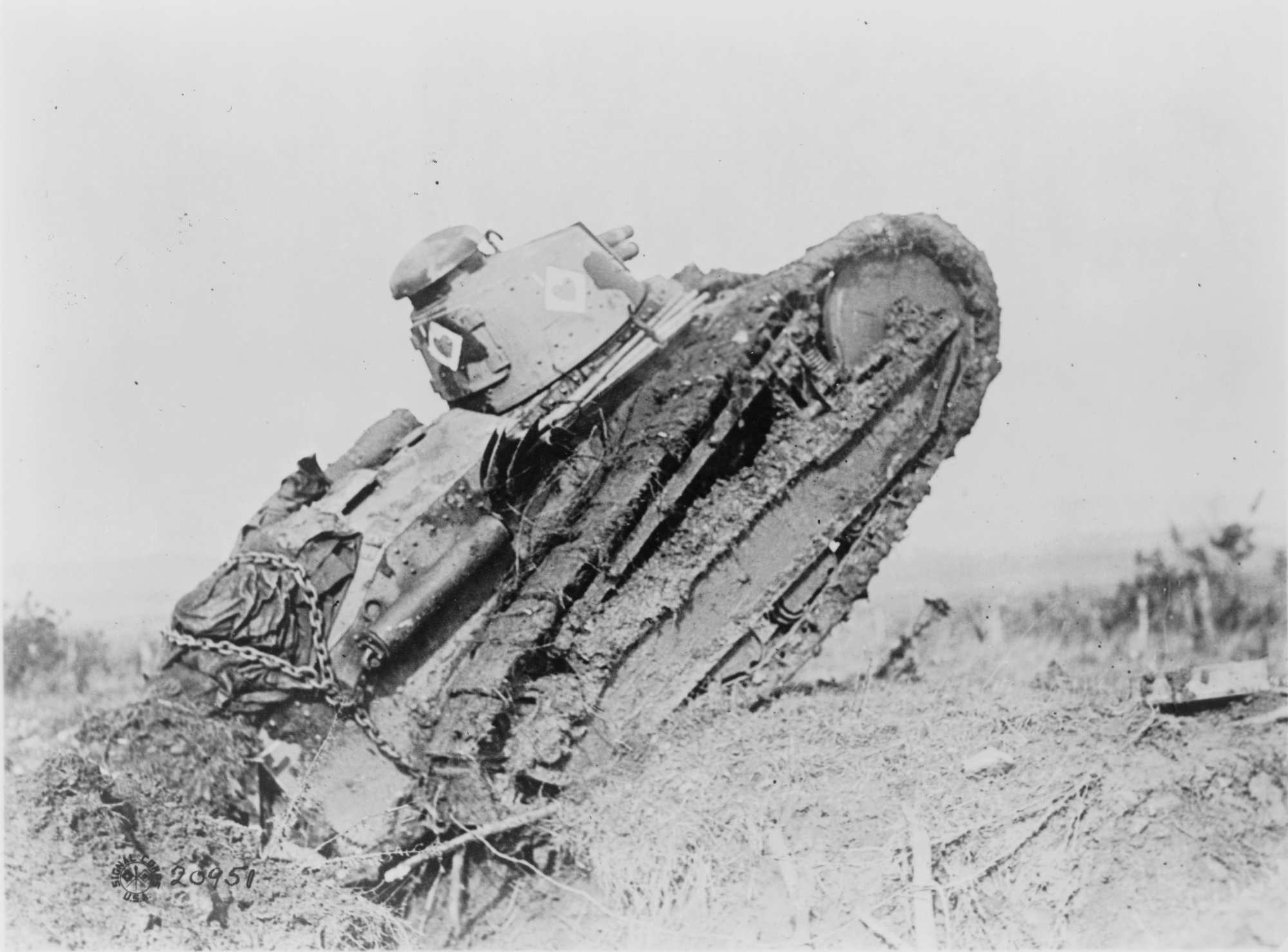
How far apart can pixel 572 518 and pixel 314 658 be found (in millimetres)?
1426

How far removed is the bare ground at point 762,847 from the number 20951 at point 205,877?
0.03 metres

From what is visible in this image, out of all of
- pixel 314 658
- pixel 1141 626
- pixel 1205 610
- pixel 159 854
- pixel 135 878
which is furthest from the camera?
pixel 1141 626

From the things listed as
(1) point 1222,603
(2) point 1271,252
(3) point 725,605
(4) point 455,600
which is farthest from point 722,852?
(1) point 1222,603

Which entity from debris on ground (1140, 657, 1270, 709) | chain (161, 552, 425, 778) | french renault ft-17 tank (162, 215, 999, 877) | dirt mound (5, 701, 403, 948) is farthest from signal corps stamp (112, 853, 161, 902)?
debris on ground (1140, 657, 1270, 709)

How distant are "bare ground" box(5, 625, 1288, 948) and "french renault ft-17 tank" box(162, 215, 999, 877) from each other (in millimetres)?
329

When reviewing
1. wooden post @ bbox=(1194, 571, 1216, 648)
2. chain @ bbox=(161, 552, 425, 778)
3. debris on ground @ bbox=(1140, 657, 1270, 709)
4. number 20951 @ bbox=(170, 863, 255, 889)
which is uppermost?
chain @ bbox=(161, 552, 425, 778)

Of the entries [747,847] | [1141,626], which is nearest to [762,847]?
[747,847]

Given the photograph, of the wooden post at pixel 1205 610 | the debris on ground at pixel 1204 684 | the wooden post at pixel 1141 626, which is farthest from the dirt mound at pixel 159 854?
the wooden post at pixel 1205 610

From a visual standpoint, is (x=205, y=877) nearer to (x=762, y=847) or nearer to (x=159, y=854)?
(x=159, y=854)

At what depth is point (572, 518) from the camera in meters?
5.64

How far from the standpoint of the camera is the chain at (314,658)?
5.05 m

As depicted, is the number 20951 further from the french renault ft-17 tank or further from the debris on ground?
the debris on ground

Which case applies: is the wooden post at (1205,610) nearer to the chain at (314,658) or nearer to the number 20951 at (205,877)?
the chain at (314,658)

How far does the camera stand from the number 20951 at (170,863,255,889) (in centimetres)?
474
